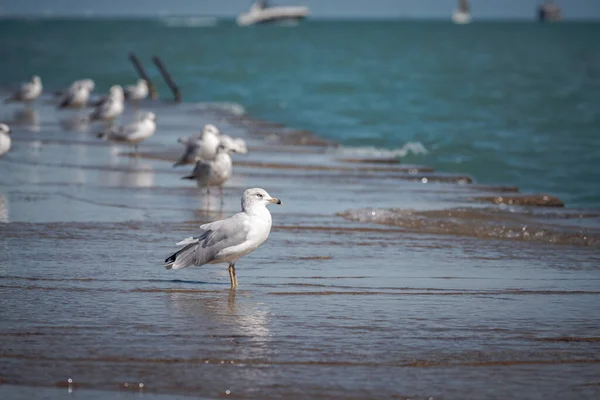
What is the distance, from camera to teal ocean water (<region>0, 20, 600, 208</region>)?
24125mm

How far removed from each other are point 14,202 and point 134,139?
19.4 ft

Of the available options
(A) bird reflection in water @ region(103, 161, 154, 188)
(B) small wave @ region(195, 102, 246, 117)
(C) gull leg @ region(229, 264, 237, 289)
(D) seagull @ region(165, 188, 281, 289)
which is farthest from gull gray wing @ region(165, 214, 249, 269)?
(B) small wave @ region(195, 102, 246, 117)

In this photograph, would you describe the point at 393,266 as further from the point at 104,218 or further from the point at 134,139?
the point at 134,139

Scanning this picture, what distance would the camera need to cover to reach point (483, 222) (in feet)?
41.2

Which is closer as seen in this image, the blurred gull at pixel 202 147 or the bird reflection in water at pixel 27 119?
the blurred gull at pixel 202 147

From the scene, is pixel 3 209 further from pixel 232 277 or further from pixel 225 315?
pixel 225 315

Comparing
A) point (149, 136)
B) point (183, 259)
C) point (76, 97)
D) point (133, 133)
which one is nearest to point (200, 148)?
point (133, 133)

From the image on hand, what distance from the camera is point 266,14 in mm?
175000

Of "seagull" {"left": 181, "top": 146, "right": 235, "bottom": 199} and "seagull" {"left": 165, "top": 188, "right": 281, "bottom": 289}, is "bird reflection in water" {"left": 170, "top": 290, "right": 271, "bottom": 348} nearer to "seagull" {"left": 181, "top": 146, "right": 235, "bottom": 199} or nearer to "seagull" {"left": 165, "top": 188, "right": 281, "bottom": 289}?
"seagull" {"left": 165, "top": 188, "right": 281, "bottom": 289}

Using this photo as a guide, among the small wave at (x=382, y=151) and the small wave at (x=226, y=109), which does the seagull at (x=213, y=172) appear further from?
the small wave at (x=226, y=109)

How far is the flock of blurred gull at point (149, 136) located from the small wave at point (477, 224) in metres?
1.93

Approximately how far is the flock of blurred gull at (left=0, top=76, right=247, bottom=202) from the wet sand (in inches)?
14.9

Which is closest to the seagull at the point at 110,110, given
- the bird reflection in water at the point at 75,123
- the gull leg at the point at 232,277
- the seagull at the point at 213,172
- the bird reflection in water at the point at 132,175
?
the bird reflection in water at the point at 75,123

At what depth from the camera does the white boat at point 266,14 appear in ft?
573
